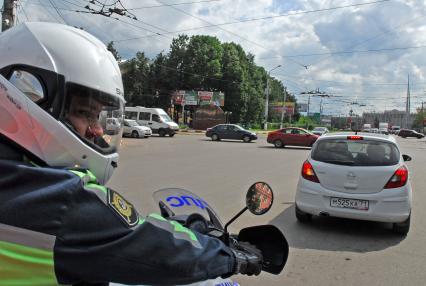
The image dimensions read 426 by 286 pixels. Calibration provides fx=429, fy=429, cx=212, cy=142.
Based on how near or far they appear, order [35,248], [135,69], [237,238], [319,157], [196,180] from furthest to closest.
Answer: [135,69]
[196,180]
[319,157]
[237,238]
[35,248]

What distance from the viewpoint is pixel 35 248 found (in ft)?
3.87

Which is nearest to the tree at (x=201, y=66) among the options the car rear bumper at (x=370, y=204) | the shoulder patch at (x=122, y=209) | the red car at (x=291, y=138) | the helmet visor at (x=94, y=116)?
the red car at (x=291, y=138)

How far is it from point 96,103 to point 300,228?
5037mm

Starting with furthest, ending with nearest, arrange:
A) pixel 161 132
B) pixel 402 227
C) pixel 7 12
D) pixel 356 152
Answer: pixel 161 132 → pixel 7 12 → pixel 356 152 → pixel 402 227

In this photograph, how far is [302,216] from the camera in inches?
264

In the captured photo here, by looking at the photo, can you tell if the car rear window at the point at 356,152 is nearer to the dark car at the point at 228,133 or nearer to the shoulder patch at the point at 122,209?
the shoulder patch at the point at 122,209

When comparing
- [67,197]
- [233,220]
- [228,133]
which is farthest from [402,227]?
[228,133]

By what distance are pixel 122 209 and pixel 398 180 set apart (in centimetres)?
572

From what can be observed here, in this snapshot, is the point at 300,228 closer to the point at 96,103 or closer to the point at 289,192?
the point at 289,192

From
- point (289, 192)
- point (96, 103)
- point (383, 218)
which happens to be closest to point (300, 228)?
point (383, 218)

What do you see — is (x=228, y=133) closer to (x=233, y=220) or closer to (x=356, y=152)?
(x=356, y=152)

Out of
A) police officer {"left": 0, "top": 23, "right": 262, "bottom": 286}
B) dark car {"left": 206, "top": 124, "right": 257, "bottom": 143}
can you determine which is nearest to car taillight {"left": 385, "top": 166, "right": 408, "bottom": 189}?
police officer {"left": 0, "top": 23, "right": 262, "bottom": 286}

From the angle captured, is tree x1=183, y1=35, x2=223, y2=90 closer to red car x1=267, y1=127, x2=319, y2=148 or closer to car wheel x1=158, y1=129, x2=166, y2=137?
car wheel x1=158, y1=129, x2=166, y2=137

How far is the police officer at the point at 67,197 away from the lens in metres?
1.19
